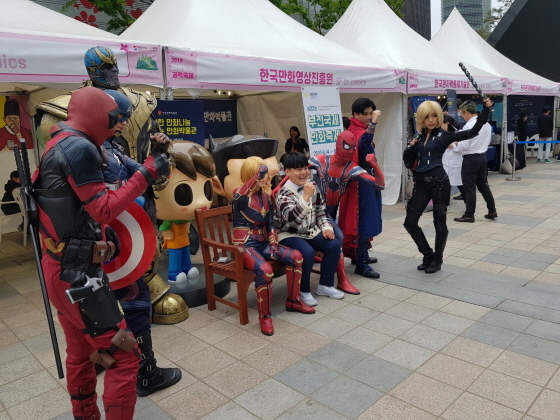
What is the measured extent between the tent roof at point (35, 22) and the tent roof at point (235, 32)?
91 centimetres

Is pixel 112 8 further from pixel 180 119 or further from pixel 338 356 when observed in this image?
pixel 338 356

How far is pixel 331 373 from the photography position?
2896 mm

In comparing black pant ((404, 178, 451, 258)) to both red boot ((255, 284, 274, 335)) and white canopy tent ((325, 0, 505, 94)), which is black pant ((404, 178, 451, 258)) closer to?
red boot ((255, 284, 274, 335))

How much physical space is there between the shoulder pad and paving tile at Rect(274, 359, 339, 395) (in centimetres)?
172

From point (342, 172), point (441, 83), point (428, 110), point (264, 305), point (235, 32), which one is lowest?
point (264, 305)

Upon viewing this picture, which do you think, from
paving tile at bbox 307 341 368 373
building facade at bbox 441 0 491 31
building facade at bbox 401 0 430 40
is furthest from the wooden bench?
building facade at bbox 441 0 491 31

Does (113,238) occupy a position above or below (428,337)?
above

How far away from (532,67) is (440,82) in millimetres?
13084

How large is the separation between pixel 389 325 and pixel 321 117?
381 centimetres

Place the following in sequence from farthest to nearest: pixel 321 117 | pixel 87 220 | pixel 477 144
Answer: pixel 477 144
pixel 321 117
pixel 87 220

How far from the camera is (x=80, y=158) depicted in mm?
1819

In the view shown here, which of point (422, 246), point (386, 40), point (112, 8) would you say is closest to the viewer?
point (422, 246)

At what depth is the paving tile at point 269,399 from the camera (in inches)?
99.3

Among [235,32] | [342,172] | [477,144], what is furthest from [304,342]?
[477,144]
